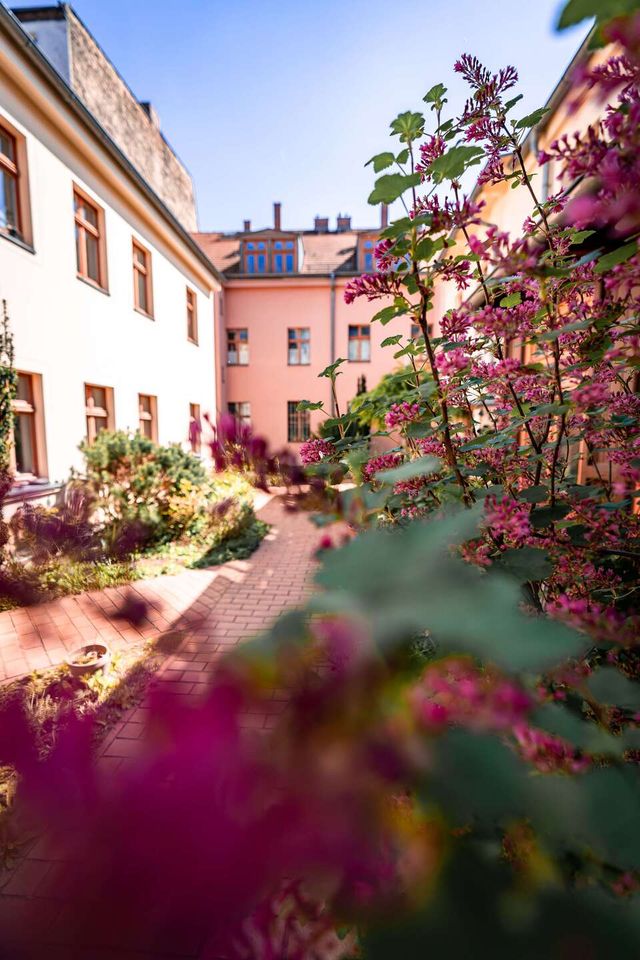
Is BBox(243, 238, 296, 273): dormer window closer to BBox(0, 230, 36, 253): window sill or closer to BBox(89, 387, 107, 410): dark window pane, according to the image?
BBox(89, 387, 107, 410): dark window pane

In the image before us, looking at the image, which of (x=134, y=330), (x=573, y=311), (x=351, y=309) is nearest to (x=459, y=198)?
(x=573, y=311)

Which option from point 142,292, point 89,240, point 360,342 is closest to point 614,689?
point 89,240

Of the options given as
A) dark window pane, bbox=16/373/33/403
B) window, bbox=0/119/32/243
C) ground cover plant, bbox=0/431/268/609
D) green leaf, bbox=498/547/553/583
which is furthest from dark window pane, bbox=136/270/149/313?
green leaf, bbox=498/547/553/583

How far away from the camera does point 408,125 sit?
92 cm

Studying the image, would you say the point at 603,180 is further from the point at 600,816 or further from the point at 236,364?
the point at 236,364

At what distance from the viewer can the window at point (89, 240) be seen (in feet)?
22.2

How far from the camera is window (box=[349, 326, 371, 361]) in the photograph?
16375mm

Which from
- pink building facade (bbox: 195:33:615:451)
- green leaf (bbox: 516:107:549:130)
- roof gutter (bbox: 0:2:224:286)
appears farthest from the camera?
pink building facade (bbox: 195:33:615:451)

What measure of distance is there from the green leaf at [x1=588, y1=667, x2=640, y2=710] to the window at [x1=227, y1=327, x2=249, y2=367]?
55.7 feet

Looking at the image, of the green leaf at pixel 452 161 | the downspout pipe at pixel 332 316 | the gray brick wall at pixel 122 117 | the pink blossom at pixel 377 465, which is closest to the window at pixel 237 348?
the downspout pipe at pixel 332 316

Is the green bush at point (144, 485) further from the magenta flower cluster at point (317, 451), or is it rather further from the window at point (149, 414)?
the magenta flower cluster at point (317, 451)

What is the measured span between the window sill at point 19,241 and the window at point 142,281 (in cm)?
306

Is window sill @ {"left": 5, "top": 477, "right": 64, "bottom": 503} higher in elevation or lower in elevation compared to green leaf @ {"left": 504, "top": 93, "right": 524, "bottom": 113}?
lower

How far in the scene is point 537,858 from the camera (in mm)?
357
